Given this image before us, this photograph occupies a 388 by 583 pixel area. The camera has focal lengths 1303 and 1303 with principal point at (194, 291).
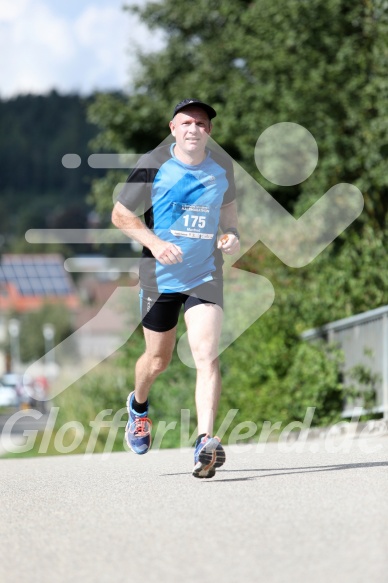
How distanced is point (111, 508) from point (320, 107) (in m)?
17.0

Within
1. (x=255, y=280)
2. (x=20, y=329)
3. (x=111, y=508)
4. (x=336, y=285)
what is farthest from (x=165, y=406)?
(x=20, y=329)

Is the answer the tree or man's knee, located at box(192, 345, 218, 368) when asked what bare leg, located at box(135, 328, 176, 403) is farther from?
the tree

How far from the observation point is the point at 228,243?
6.96 metres

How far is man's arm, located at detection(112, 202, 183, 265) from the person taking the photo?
22.3 ft

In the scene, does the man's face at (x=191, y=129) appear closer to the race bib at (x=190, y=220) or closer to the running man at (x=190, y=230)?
the running man at (x=190, y=230)

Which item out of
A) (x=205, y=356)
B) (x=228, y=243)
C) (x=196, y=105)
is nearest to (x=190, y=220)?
(x=228, y=243)

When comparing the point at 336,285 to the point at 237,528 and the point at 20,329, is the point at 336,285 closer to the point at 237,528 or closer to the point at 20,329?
the point at 237,528

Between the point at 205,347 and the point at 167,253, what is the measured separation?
0.58 m

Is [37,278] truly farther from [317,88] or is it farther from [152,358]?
[152,358]

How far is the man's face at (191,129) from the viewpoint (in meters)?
6.92

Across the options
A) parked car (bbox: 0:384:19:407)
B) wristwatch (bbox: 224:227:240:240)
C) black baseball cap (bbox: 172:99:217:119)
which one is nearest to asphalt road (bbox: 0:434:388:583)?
wristwatch (bbox: 224:227:240:240)

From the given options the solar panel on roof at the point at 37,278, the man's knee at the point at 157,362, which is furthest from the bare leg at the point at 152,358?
the solar panel on roof at the point at 37,278

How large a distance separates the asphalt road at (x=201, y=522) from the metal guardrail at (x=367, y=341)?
3.07 meters

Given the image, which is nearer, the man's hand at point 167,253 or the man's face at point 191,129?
the man's hand at point 167,253
